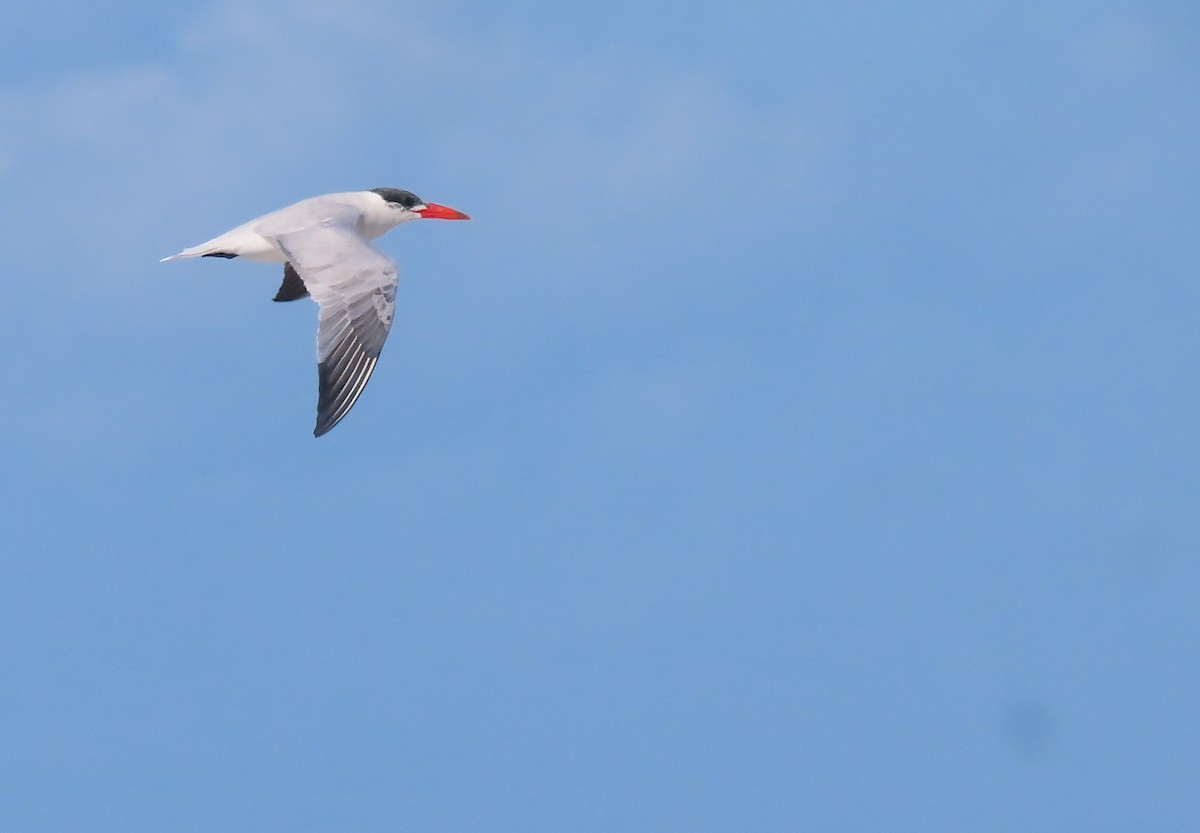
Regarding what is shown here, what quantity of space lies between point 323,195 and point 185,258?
6.51 feet

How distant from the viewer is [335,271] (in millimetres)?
17406

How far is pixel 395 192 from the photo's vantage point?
68.0 ft

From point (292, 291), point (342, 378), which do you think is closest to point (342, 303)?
point (342, 378)

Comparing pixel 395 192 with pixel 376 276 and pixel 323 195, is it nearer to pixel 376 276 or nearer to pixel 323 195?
pixel 323 195

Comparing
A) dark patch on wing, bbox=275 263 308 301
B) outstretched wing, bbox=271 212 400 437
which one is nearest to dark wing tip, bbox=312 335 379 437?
outstretched wing, bbox=271 212 400 437

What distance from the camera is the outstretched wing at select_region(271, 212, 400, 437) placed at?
648 inches

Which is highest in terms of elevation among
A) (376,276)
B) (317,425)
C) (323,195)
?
(323,195)

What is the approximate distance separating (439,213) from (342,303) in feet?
14.1

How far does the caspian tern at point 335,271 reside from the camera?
16.5 meters

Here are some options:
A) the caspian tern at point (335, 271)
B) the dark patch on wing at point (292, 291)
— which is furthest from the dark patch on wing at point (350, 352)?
the dark patch on wing at point (292, 291)

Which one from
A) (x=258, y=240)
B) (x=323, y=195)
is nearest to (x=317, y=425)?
(x=258, y=240)

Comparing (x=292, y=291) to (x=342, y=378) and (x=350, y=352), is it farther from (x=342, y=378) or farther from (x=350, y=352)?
(x=342, y=378)

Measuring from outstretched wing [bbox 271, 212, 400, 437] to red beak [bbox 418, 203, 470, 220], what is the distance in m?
2.82

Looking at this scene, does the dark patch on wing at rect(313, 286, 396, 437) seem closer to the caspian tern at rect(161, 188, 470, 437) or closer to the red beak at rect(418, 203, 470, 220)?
the caspian tern at rect(161, 188, 470, 437)
